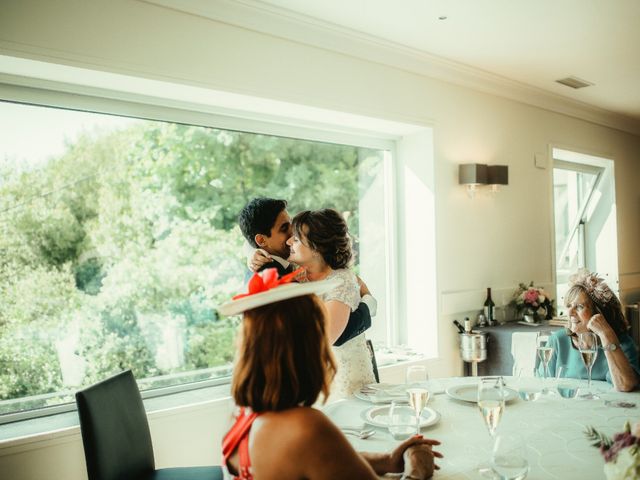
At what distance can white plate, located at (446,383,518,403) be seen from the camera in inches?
72.1

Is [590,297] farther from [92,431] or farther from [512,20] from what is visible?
[92,431]

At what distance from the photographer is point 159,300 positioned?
Answer: 2.76m

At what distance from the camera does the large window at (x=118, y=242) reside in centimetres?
235

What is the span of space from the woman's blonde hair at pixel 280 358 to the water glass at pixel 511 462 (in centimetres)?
45

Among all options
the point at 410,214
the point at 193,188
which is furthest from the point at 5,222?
the point at 410,214

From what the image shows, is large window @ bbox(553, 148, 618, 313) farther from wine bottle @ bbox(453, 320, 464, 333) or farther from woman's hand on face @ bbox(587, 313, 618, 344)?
woman's hand on face @ bbox(587, 313, 618, 344)

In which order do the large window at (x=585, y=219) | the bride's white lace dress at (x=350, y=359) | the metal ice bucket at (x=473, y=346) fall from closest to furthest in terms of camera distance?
the bride's white lace dress at (x=350, y=359)
the metal ice bucket at (x=473, y=346)
the large window at (x=585, y=219)

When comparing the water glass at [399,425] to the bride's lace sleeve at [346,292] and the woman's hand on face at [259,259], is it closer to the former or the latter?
the bride's lace sleeve at [346,292]

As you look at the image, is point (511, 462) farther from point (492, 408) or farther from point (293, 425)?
point (293, 425)

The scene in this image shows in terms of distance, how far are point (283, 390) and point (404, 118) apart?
9.18 feet

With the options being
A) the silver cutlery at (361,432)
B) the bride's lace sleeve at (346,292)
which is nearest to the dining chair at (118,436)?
the silver cutlery at (361,432)

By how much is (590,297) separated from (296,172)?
192 centimetres

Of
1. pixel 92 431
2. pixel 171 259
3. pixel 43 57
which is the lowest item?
pixel 92 431

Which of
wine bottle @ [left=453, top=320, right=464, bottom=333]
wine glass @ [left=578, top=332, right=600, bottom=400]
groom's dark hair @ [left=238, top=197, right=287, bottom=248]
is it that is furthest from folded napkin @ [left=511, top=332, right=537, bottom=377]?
groom's dark hair @ [left=238, top=197, right=287, bottom=248]
